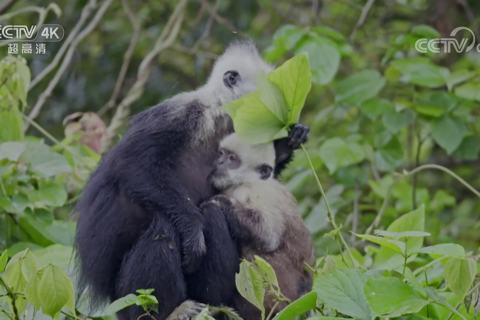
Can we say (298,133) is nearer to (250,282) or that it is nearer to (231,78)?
(231,78)

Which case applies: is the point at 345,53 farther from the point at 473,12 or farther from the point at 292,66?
the point at 473,12

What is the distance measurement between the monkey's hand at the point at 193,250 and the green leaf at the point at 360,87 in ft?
5.03

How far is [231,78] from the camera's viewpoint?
2699 mm

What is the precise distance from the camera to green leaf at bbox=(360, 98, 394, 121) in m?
3.45

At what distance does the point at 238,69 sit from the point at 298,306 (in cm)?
141

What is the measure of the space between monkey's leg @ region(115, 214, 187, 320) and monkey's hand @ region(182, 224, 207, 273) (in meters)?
0.03

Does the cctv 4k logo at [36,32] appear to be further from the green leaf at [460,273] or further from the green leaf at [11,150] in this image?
the green leaf at [460,273]

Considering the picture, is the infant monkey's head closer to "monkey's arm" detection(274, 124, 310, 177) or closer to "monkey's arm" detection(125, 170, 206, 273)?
"monkey's arm" detection(274, 124, 310, 177)

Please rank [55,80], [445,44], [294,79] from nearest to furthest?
[294,79], [55,80], [445,44]

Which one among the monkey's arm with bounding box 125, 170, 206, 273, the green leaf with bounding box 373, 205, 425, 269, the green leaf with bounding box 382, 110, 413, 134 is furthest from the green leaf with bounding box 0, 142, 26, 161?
the green leaf with bounding box 382, 110, 413, 134

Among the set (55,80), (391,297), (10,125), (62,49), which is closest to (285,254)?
(391,297)

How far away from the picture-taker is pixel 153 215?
7.48 ft

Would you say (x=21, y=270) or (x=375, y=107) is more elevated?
(x=375, y=107)

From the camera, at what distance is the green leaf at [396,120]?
3344mm
